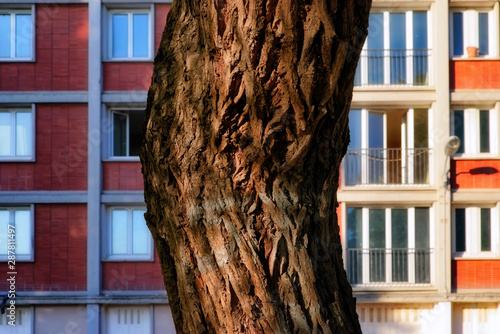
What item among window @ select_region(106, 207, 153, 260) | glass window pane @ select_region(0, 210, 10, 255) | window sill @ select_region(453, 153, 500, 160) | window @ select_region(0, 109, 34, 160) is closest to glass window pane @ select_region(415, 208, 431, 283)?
window sill @ select_region(453, 153, 500, 160)

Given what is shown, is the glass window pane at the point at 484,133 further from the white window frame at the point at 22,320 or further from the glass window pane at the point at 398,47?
the white window frame at the point at 22,320

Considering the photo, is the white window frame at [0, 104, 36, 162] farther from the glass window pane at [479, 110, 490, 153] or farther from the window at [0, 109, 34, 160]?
the glass window pane at [479, 110, 490, 153]

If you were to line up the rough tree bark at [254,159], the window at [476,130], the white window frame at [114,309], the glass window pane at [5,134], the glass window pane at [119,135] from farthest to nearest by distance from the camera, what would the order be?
the window at [476,130], the glass window pane at [119,135], the glass window pane at [5,134], the white window frame at [114,309], the rough tree bark at [254,159]

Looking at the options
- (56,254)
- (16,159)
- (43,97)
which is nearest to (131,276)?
Result: (56,254)

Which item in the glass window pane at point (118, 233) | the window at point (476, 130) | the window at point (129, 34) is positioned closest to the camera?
the glass window pane at point (118, 233)

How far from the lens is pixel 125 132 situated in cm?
1570

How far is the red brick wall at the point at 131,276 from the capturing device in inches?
592

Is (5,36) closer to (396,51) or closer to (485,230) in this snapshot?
(396,51)

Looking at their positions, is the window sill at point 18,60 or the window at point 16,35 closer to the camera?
the window sill at point 18,60

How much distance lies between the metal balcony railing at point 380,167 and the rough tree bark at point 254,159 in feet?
44.6

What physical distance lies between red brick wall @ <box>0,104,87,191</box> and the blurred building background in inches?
1.2

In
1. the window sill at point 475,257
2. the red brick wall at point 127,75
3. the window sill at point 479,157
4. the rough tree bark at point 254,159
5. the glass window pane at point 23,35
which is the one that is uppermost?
the glass window pane at point 23,35

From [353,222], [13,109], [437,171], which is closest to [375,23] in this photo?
[437,171]

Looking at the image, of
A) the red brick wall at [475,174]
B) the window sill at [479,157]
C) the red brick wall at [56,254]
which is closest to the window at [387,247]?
the red brick wall at [475,174]
